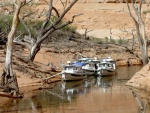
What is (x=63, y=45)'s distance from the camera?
37.0m

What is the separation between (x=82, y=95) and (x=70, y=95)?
0.58 meters

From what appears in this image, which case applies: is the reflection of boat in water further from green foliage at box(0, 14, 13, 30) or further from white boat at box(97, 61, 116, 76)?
green foliage at box(0, 14, 13, 30)

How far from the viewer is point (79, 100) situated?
2078cm

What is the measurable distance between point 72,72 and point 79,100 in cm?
683

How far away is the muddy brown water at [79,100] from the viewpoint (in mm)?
18500

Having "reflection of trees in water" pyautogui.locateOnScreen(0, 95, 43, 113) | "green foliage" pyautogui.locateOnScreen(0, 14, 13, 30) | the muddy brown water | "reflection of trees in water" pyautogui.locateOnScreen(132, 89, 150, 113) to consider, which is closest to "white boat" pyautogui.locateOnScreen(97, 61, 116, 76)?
the muddy brown water

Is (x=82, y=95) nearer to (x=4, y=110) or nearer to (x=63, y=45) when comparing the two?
(x=4, y=110)

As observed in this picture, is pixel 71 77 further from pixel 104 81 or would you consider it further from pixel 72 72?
pixel 104 81

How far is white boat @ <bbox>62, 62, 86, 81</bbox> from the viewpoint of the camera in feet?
89.5

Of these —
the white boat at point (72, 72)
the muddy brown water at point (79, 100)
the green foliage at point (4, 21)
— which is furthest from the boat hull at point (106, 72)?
the green foliage at point (4, 21)

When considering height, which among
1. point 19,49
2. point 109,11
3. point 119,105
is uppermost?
point 109,11

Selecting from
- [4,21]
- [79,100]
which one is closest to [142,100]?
[79,100]

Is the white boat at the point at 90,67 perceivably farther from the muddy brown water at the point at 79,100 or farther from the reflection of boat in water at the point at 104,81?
the muddy brown water at the point at 79,100

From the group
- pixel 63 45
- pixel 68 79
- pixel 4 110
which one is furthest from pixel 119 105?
pixel 63 45
